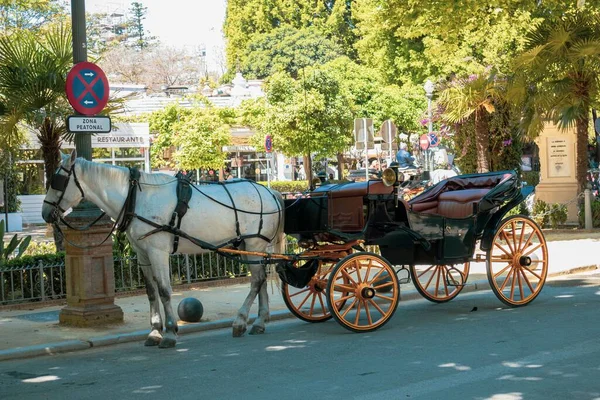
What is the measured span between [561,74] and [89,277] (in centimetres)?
1537

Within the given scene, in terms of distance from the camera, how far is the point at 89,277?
1102cm

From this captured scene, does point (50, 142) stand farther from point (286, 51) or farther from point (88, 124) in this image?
point (286, 51)

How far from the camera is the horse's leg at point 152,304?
980cm

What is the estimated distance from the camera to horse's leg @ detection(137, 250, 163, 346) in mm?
9797

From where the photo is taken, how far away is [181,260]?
14.4 metres

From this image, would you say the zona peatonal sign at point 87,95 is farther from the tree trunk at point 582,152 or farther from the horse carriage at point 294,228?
the tree trunk at point 582,152

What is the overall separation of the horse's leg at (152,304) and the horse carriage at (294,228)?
1cm

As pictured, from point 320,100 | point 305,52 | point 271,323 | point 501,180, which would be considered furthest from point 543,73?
point 305,52

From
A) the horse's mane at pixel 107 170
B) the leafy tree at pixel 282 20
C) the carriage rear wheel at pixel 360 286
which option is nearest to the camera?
the horse's mane at pixel 107 170

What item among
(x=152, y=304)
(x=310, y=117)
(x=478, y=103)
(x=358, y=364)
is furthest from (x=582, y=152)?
(x=310, y=117)

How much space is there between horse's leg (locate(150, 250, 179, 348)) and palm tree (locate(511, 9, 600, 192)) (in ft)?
45.7

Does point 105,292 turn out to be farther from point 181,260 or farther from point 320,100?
point 320,100

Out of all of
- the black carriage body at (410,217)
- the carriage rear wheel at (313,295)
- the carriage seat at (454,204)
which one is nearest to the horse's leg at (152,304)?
the carriage rear wheel at (313,295)

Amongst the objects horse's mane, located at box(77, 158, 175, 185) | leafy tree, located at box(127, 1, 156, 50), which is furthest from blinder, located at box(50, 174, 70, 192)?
leafy tree, located at box(127, 1, 156, 50)
